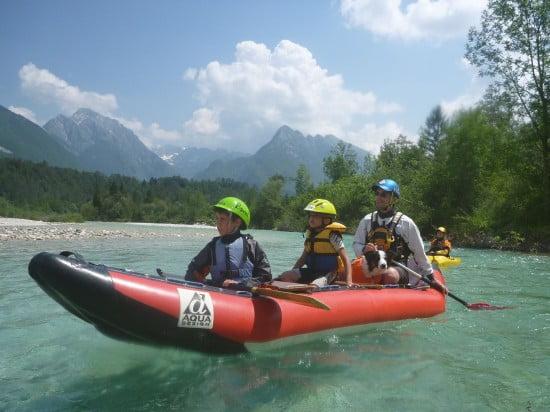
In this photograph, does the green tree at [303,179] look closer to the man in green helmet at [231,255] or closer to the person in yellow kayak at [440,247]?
the person in yellow kayak at [440,247]

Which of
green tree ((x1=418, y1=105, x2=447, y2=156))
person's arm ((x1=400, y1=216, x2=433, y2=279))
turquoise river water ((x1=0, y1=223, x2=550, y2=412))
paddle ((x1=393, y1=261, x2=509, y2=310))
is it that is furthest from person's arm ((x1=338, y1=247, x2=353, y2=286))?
green tree ((x1=418, y1=105, x2=447, y2=156))

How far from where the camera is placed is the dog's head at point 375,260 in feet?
18.8

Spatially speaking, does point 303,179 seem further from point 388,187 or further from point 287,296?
point 287,296

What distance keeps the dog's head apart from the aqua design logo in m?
2.66

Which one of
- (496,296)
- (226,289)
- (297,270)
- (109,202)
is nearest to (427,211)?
(496,296)

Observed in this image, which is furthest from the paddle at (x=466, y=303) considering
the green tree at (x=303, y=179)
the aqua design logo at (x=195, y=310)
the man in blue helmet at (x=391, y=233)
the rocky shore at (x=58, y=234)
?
the green tree at (x=303, y=179)

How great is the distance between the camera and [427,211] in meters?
28.7

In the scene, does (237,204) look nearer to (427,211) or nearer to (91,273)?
(91,273)

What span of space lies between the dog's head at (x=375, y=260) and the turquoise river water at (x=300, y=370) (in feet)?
2.40

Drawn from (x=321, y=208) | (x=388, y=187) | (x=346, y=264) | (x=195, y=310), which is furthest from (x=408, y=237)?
(x=195, y=310)

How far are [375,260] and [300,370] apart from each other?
7.15 ft

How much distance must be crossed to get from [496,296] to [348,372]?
5414 mm

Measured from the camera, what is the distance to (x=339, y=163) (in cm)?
5972

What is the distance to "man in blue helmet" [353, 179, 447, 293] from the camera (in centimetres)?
586
